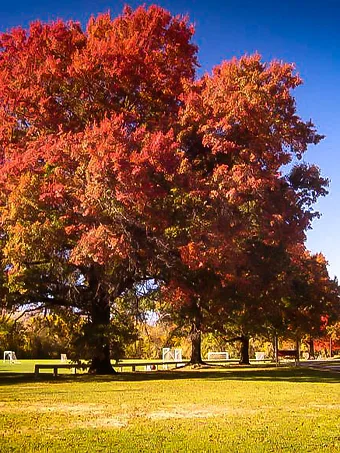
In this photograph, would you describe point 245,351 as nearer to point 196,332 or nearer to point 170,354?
point 196,332

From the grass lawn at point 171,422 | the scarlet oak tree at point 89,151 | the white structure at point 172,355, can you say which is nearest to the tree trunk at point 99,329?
the scarlet oak tree at point 89,151

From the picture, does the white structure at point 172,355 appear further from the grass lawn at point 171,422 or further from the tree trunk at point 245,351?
the grass lawn at point 171,422

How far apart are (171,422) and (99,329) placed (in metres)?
15.8

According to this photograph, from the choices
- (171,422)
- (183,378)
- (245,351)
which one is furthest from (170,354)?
(171,422)

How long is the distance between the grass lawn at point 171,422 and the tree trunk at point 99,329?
856 cm

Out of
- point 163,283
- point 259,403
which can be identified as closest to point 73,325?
point 163,283

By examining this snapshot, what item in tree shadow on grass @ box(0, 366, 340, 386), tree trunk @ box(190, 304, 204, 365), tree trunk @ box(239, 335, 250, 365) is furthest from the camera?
tree trunk @ box(239, 335, 250, 365)

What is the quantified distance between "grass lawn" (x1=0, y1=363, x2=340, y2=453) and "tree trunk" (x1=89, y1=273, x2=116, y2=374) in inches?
337

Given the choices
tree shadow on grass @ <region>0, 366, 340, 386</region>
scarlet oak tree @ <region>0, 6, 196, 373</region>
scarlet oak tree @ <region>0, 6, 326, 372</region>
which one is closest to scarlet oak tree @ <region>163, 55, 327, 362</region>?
scarlet oak tree @ <region>0, 6, 326, 372</region>

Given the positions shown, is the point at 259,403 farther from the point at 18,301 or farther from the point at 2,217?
the point at 18,301

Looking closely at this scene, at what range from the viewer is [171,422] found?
36.2 feet

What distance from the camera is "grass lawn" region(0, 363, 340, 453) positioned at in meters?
8.63

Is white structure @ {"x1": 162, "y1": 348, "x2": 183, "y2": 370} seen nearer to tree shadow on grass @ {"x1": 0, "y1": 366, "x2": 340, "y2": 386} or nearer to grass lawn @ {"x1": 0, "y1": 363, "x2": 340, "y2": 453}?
tree shadow on grass @ {"x1": 0, "y1": 366, "x2": 340, "y2": 386}

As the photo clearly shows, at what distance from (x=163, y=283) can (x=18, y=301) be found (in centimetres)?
676
